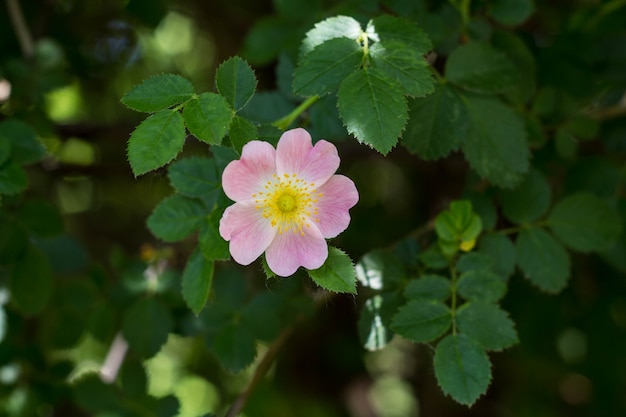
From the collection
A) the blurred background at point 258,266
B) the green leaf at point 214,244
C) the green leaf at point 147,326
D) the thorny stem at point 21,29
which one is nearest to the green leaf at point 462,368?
the blurred background at point 258,266

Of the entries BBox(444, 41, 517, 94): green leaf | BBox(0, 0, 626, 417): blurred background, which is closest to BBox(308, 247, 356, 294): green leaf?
BBox(0, 0, 626, 417): blurred background

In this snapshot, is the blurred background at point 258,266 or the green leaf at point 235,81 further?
the blurred background at point 258,266

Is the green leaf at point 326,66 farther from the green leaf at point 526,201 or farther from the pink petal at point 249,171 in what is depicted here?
the green leaf at point 526,201

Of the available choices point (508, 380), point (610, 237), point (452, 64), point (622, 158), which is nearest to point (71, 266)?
point (452, 64)

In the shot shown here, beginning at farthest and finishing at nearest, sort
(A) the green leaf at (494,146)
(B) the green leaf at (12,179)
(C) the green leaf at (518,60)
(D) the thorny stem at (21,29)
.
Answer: (D) the thorny stem at (21,29), (C) the green leaf at (518,60), (A) the green leaf at (494,146), (B) the green leaf at (12,179)

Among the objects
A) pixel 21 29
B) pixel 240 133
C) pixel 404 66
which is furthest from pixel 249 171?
pixel 21 29

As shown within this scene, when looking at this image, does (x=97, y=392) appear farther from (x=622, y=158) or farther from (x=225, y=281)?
(x=622, y=158)
